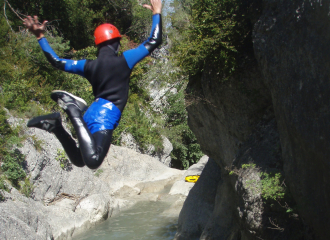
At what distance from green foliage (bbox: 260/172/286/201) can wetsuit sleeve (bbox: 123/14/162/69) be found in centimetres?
271

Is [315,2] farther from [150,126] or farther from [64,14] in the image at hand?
[64,14]

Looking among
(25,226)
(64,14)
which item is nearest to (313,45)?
(25,226)

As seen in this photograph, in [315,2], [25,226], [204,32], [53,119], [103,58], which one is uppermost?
[204,32]

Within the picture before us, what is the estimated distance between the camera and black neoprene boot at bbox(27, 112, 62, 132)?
10.3 ft

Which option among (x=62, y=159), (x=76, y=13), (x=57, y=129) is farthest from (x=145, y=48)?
(x=76, y=13)

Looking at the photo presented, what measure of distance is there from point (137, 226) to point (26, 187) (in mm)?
3607

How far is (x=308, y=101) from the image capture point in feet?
12.9

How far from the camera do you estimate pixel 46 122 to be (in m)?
3.16

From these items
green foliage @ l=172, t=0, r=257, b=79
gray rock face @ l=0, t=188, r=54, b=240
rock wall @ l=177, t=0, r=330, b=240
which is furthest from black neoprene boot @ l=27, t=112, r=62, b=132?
gray rock face @ l=0, t=188, r=54, b=240

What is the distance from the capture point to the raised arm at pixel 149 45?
3.25 m

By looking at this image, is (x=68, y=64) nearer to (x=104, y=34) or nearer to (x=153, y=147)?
(x=104, y=34)

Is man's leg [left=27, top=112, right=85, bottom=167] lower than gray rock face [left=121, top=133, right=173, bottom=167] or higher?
lower

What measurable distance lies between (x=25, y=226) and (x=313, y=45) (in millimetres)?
6509

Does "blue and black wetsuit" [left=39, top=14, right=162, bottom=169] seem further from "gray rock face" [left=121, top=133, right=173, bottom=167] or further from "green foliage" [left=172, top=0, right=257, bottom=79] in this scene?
"gray rock face" [left=121, top=133, right=173, bottom=167]
